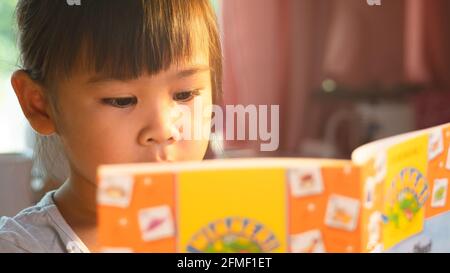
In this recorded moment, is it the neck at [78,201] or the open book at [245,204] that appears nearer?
the open book at [245,204]

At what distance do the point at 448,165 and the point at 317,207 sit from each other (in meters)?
0.21

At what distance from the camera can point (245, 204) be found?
1.50 feet

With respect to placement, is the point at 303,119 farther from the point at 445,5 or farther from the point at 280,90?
the point at 445,5

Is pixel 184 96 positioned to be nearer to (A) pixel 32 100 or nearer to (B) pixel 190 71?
(B) pixel 190 71

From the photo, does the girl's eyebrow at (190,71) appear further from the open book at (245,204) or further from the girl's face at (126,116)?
the open book at (245,204)

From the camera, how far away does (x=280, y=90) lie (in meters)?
2.45

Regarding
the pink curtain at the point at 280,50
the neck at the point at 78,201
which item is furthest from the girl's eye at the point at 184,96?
the pink curtain at the point at 280,50

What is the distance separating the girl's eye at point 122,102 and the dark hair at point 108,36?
0.08ft

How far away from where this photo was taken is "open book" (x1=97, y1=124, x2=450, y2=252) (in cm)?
44

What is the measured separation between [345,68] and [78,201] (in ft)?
6.67

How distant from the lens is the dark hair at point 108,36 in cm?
66

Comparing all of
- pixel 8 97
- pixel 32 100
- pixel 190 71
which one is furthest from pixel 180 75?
pixel 8 97
